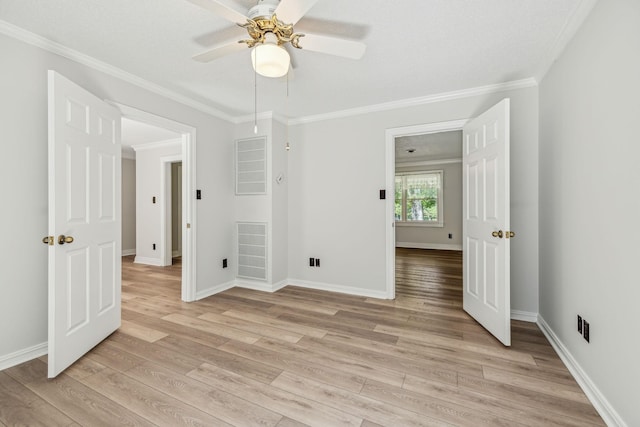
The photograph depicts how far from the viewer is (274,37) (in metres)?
1.70

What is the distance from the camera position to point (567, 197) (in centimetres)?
200

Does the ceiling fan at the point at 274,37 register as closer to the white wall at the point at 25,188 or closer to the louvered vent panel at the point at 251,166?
the white wall at the point at 25,188

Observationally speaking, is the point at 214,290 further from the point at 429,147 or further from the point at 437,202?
the point at 437,202

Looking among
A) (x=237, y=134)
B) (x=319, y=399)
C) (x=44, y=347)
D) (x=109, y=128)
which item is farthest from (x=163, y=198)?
(x=319, y=399)

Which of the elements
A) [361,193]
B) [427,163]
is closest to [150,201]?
[361,193]

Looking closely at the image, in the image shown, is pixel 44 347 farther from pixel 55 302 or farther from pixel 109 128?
pixel 109 128

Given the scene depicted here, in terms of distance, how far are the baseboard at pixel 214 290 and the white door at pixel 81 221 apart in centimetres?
97

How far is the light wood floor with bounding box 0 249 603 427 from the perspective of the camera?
149 centimetres

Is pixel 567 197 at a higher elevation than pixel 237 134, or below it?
below

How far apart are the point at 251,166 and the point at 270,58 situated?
229cm

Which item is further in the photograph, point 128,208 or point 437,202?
point 437,202

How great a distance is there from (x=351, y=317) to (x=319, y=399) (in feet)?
4.12

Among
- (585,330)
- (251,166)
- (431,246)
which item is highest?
(251,166)

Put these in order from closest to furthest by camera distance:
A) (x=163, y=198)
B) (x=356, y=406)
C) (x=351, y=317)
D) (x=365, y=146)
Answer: (x=356, y=406)
(x=351, y=317)
(x=365, y=146)
(x=163, y=198)
